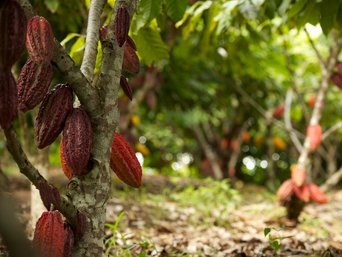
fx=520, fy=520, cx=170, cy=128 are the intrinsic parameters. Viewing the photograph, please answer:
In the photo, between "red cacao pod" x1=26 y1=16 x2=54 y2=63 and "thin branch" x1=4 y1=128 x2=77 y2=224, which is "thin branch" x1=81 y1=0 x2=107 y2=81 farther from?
"thin branch" x1=4 y1=128 x2=77 y2=224

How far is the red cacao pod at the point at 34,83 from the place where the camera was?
1.17m

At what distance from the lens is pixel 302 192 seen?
2.98m

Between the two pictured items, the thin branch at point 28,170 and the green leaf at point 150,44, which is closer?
the thin branch at point 28,170

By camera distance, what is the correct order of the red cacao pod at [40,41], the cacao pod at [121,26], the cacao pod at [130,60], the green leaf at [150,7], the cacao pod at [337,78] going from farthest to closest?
the cacao pod at [337,78], the green leaf at [150,7], the cacao pod at [130,60], the cacao pod at [121,26], the red cacao pod at [40,41]

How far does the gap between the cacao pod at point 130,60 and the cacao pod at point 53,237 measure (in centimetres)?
48

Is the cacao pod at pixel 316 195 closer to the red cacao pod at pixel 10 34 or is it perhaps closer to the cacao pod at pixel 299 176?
the cacao pod at pixel 299 176

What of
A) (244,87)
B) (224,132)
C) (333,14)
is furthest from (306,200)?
(224,132)

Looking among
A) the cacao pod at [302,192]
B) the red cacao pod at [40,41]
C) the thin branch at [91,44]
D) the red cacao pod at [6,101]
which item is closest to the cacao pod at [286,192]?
the cacao pod at [302,192]

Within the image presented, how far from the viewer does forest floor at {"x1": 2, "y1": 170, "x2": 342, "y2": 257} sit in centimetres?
210

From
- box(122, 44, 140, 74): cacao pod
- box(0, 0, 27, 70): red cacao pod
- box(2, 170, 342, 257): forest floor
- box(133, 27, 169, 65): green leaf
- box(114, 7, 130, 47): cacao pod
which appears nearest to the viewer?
box(0, 0, 27, 70): red cacao pod

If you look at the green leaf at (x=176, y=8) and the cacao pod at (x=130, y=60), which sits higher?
the green leaf at (x=176, y=8)

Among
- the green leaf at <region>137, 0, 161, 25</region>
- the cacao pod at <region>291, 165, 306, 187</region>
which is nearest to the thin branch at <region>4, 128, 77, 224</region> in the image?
the green leaf at <region>137, 0, 161, 25</region>

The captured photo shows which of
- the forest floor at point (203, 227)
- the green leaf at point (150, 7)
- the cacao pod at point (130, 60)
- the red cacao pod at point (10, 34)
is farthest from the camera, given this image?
the forest floor at point (203, 227)

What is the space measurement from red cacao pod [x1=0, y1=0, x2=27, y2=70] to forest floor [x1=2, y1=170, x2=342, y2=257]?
904 millimetres
